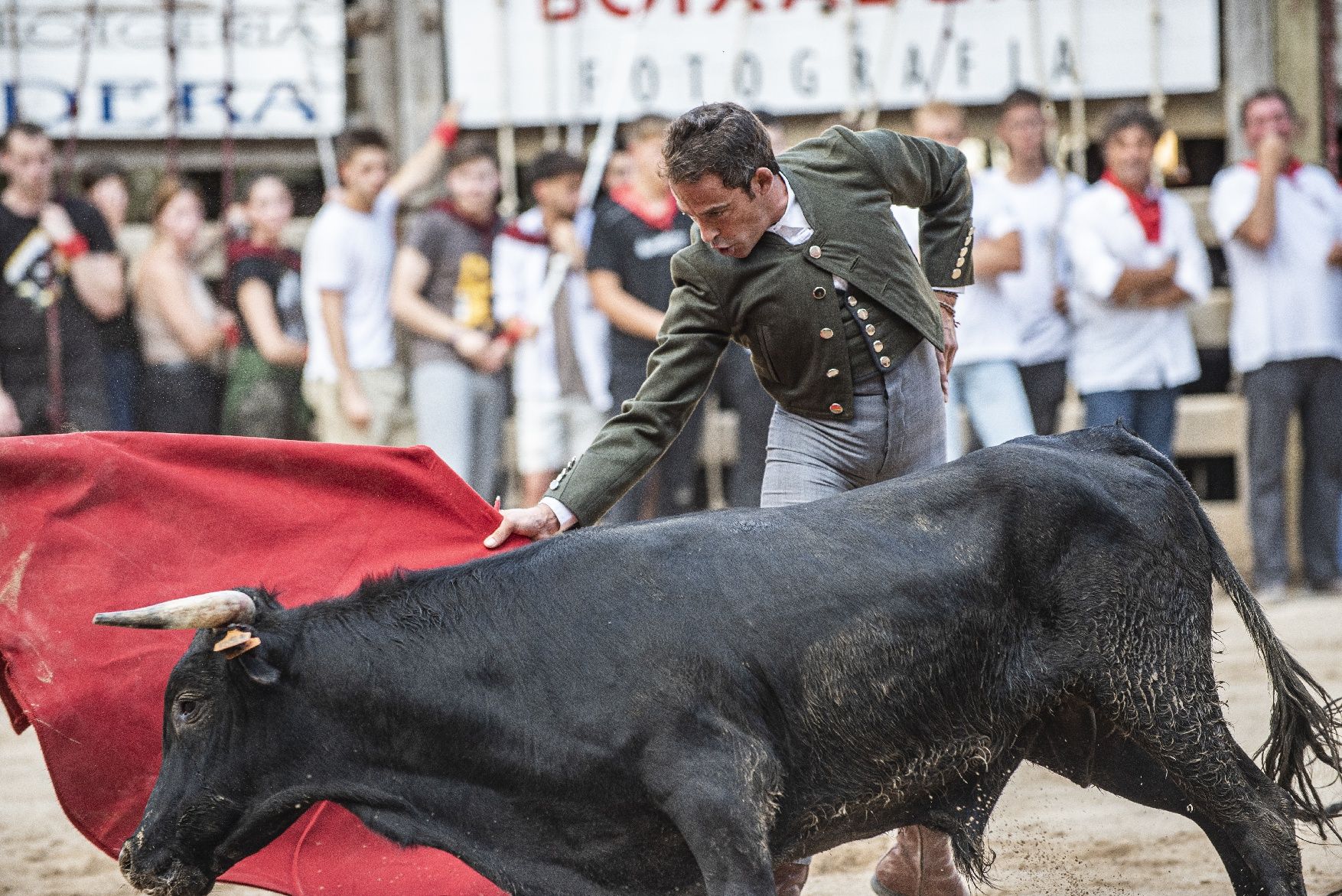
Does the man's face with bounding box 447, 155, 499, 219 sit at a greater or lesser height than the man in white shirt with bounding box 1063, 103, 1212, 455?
greater

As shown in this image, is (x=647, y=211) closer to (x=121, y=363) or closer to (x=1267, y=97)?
(x=121, y=363)

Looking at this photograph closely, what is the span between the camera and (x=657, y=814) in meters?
3.29

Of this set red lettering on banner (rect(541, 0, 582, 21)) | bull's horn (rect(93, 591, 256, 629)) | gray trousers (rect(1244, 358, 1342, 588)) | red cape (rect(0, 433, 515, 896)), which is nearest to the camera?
bull's horn (rect(93, 591, 256, 629))

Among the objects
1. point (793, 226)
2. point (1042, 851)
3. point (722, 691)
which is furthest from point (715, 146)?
point (1042, 851)

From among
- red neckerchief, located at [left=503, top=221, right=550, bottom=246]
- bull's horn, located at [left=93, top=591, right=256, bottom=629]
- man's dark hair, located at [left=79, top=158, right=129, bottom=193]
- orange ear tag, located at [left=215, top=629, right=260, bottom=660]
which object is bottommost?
orange ear tag, located at [left=215, top=629, right=260, bottom=660]

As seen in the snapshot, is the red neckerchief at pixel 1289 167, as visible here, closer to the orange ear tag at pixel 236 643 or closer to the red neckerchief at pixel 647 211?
the red neckerchief at pixel 647 211

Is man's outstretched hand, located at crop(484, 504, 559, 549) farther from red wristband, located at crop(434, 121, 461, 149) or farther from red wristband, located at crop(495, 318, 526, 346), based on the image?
red wristband, located at crop(434, 121, 461, 149)

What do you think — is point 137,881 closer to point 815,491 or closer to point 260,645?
point 260,645

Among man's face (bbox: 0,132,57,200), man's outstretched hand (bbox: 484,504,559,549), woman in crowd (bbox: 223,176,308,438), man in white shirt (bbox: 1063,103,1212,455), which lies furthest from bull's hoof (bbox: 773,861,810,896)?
man's face (bbox: 0,132,57,200)

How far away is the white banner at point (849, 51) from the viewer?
8805 millimetres

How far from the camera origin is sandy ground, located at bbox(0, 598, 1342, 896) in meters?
4.46

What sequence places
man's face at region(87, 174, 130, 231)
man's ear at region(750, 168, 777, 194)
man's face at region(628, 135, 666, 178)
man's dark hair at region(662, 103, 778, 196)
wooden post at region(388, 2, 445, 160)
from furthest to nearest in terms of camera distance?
wooden post at region(388, 2, 445, 160) < man's face at region(87, 174, 130, 231) < man's face at region(628, 135, 666, 178) < man's ear at region(750, 168, 777, 194) < man's dark hair at region(662, 103, 778, 196)

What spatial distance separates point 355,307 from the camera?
7.89m

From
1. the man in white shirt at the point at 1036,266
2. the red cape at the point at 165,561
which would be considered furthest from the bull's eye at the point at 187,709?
the man in white shirt at the point at 1036,266
